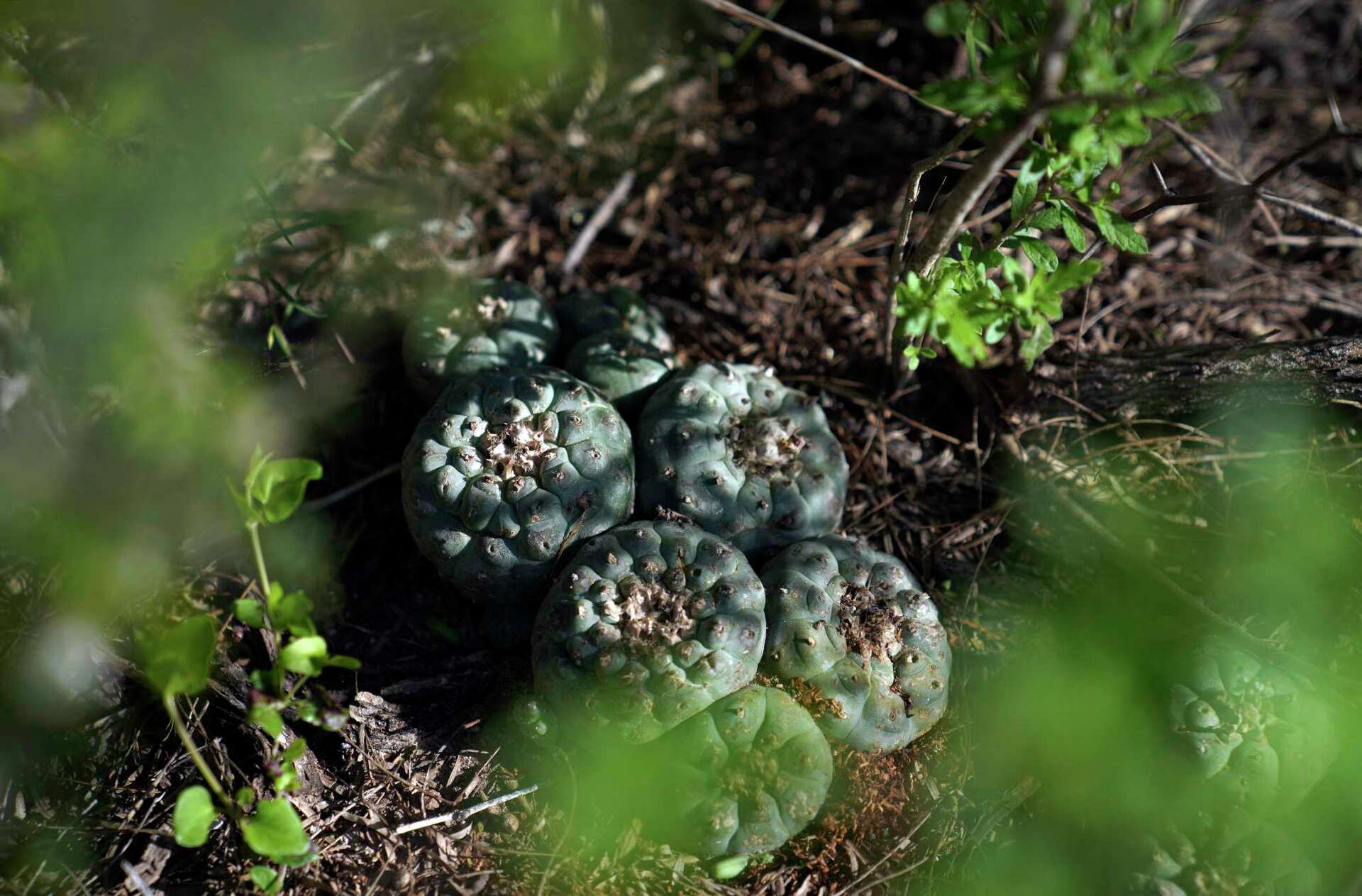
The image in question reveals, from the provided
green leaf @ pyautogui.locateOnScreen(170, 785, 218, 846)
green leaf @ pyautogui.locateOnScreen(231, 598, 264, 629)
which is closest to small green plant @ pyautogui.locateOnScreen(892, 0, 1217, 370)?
green leaf @ pyautogui.locateOnScreen(231, 598, 264, 629)

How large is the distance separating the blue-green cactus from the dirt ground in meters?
0.45

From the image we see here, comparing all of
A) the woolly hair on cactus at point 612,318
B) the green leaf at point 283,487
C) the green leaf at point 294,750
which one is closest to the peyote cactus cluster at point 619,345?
the woolly hair on cactus at point 612,318

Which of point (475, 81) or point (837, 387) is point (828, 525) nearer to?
point (837, 387)

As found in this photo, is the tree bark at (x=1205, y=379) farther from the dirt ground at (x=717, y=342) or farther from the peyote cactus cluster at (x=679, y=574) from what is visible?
the peyote cactus cluster at (x=679, y=574)

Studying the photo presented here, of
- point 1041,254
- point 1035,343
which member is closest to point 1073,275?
point 1041,254

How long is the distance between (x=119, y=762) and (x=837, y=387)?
3040 millimetres

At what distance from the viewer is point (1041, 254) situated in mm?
2725

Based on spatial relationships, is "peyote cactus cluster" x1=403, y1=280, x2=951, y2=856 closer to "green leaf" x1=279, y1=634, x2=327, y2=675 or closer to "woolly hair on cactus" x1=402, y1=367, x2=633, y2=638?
"woolly hair on cactus" x1=402, y1=367, x2=633, y2=638

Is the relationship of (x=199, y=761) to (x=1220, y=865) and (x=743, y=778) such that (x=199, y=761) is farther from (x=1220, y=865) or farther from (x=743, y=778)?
(x=1220, y=865)

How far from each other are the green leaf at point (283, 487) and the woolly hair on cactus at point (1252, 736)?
2.79 m

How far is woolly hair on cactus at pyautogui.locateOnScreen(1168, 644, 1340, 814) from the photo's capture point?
2.80m

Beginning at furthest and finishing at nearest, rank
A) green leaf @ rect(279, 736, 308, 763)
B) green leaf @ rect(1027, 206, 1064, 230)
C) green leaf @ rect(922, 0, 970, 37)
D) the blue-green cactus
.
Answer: the blue-green cactus < green leaf @ rect(1027, 206, 1064, 230) < green leaf @ rect(279, 736, 308, 763) < green leaf @ rect(922, 0, 970, 37)

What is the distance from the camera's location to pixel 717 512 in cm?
313

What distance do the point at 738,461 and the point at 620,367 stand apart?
2.03 feet
